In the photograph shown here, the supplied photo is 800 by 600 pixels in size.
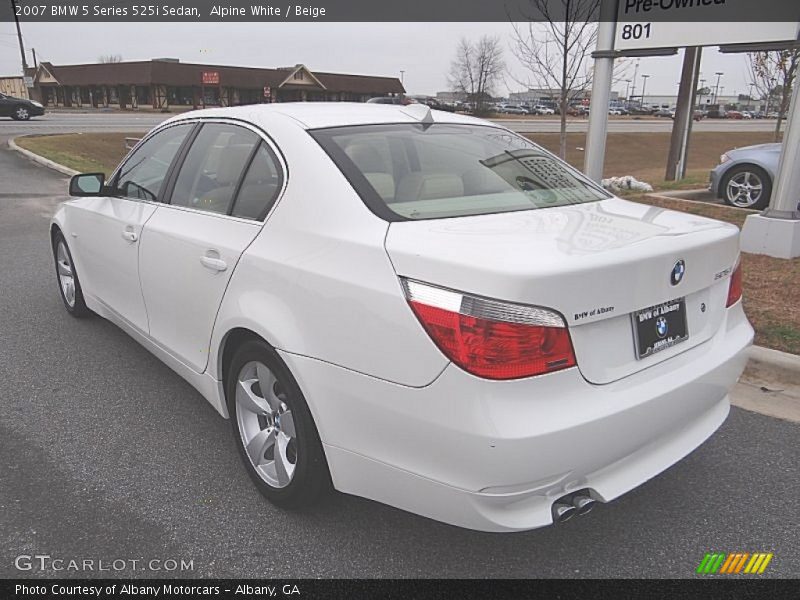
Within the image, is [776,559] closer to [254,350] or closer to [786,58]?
[254,350]

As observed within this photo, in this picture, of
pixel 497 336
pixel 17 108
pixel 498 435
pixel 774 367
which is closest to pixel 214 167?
pixel 497 336

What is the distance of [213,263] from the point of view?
2896mm

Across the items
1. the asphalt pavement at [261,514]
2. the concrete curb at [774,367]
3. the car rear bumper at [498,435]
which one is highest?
the car rear bumper at [498,435]

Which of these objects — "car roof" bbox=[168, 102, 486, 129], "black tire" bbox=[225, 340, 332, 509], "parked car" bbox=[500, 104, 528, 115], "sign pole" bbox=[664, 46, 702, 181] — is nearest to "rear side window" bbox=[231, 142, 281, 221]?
"car roof" bbox=[168, 102, 486, 129]

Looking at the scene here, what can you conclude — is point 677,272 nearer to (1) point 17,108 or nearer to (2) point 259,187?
(2) point 259,187

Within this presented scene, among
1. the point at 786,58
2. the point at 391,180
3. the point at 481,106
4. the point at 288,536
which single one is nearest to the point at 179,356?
the point at 288,536

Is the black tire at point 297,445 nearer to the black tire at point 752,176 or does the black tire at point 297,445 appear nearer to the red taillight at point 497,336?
the red taillight at point 497,336

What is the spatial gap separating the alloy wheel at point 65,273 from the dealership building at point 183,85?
49241 millimetres

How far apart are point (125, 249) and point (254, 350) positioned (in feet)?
5.25

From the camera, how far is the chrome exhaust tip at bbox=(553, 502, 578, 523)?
211 centimetres

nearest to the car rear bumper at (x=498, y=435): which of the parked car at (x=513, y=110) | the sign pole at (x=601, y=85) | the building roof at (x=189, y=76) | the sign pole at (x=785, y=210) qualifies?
the sign pole at (x=785, y=210)

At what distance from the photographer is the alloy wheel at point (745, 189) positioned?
368 inches

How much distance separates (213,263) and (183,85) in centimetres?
5819

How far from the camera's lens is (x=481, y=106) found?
65.8 m
